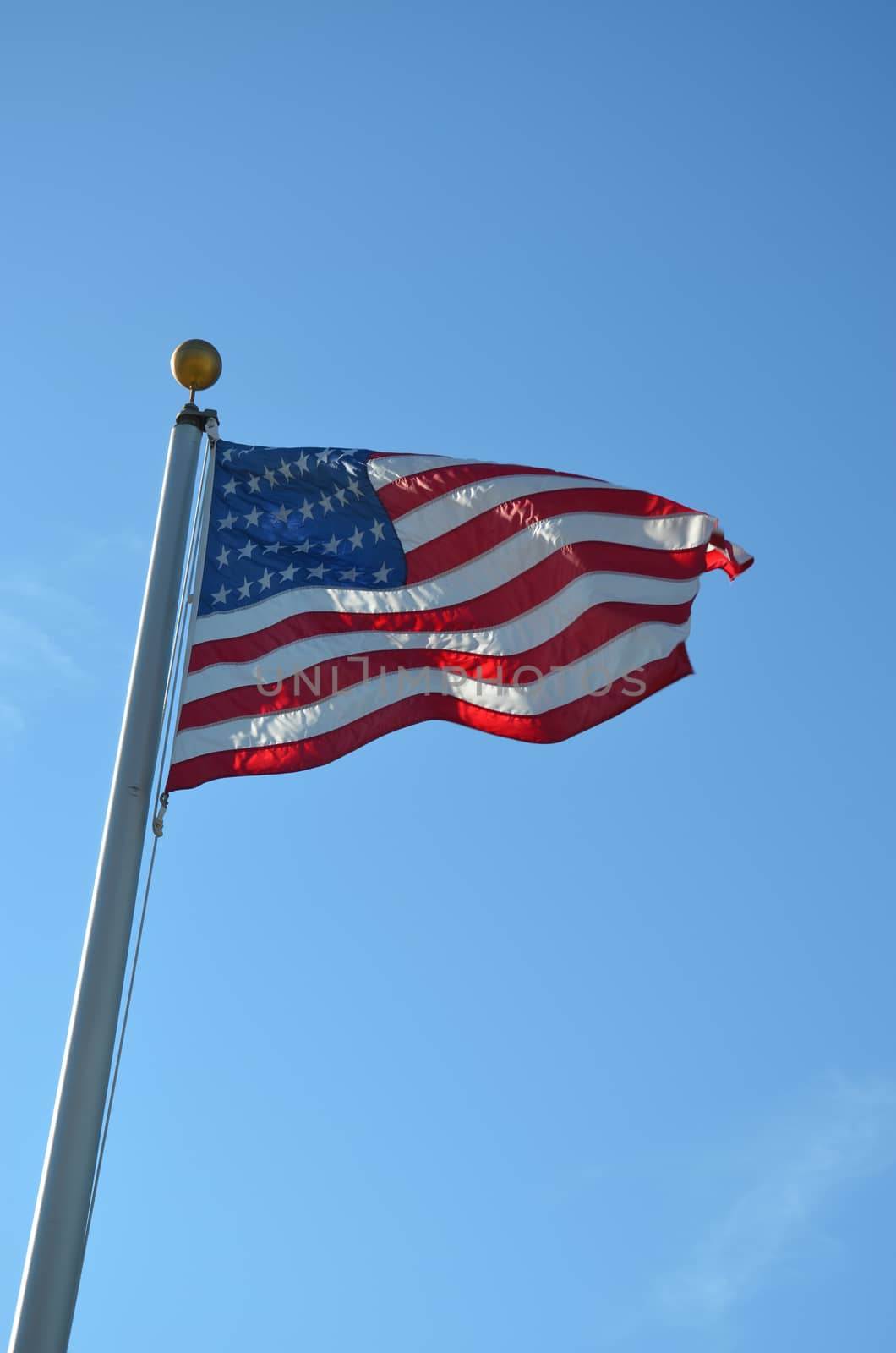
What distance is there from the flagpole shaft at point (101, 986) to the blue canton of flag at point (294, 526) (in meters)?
0.65

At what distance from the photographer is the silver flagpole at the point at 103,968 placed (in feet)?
25.1

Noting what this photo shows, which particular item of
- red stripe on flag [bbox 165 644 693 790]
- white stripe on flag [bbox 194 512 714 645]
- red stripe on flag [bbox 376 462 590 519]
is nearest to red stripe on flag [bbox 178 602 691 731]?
red stripe on flag [bbox 165 644 693 790]

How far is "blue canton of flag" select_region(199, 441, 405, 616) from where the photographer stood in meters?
11.1

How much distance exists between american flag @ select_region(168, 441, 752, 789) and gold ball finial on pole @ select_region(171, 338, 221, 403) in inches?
19.7

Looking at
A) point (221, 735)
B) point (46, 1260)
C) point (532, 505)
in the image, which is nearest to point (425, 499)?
point (532, 505)

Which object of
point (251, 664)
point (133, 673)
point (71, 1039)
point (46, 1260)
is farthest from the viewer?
point (251, 664)

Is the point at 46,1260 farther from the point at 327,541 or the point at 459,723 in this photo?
the point at 327,541

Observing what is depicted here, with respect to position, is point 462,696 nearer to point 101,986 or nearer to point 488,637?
point 488,637

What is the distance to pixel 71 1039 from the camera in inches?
326

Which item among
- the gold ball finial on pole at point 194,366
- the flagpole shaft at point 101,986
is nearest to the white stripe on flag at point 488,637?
the flagpole shaft at point 101,986

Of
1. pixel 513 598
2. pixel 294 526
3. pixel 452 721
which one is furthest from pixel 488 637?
pixel 294 526

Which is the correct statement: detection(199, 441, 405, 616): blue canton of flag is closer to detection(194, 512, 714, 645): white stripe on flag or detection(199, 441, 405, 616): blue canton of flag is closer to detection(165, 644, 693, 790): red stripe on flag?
detection(194, 512, 714, 645): white stripe on flag

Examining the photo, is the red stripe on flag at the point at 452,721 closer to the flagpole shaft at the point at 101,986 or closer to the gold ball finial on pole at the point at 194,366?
the flagpole shaft at the point at 101,986

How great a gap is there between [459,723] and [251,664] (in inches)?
55.3
